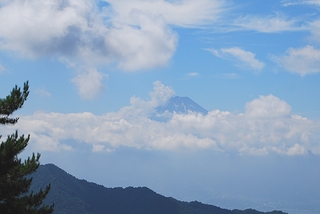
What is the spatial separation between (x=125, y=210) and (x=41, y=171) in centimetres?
3217

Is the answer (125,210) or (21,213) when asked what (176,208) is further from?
(21,213)

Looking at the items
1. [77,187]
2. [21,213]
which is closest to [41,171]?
[77,187]

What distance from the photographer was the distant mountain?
4862 inches

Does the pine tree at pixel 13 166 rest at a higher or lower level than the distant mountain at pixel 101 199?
lower

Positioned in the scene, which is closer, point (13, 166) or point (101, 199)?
point (13, 166)

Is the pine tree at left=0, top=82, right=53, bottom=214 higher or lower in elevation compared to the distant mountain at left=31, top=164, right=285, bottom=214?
lower

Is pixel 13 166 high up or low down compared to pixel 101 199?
down

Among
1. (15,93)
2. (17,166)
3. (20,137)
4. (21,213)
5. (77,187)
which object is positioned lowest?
(21,213)

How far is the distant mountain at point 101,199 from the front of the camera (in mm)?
123500

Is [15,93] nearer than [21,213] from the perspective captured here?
Yes

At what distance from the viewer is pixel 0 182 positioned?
2189 centimetres

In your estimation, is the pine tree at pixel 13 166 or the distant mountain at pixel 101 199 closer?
the pine tree at pixel 13 166

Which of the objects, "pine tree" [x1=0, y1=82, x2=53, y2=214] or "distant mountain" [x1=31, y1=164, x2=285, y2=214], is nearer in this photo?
"pine tree" [x1=0, y1=82, x2=53, y2=214]

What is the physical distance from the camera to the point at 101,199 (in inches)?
5276
